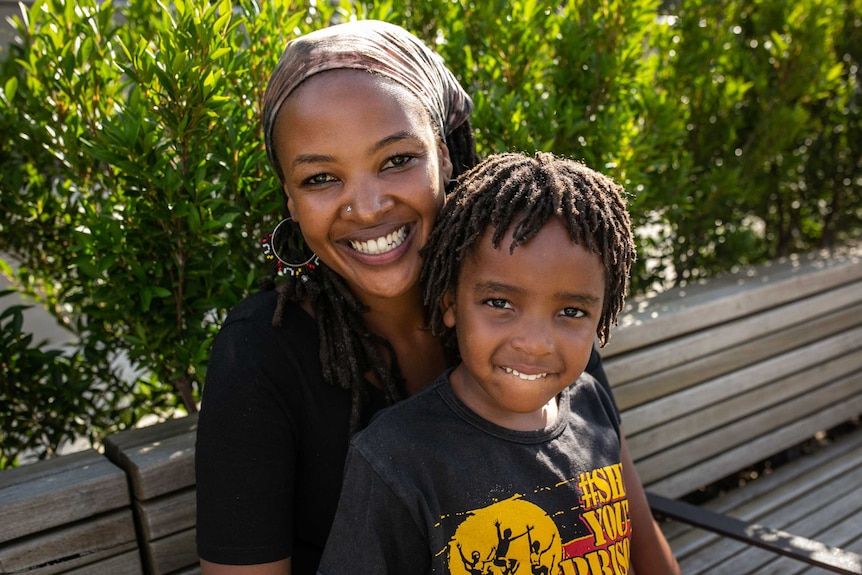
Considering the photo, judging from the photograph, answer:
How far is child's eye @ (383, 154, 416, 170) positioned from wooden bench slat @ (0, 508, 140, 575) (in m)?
1.08

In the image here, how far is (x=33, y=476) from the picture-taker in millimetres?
2146

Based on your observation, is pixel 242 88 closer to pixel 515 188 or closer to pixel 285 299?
pixel 285 299

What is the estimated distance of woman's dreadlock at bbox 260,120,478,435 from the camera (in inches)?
81.2

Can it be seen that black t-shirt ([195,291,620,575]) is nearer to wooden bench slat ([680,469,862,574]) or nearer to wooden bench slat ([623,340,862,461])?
wooden bench slat ([623,340,862,461])

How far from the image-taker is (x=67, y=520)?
206cm

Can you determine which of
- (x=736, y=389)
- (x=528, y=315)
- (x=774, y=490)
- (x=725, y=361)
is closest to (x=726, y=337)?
(x=725, y=361)

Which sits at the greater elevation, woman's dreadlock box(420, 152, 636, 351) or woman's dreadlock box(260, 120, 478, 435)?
woman's dreadlock box(420, 152, 636, 351)

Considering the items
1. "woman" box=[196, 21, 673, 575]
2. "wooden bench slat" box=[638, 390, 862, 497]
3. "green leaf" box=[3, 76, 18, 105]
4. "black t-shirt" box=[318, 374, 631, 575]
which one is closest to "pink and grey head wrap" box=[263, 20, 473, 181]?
"woman" box=[196, 21, 673, 575]

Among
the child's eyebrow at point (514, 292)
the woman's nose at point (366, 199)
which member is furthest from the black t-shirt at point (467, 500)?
the woman's nose at point (366, 199)

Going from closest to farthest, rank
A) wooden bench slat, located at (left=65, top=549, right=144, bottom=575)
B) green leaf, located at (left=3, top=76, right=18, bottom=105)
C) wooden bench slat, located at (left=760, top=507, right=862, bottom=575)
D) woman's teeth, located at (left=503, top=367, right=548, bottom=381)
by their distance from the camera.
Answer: woman's teeth, located at (left=503, top=367, right=548, bottom=381) < wooden bench slat, located at (left=65, top=549, right=144, bottom=575) < green leaf, located at (left=3, top=76, right=18, bottom=105) < wooden bench slat, located at (left=760, top=507, right=862, bottom=575)

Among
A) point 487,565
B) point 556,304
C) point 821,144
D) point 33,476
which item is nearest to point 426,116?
point 556,304

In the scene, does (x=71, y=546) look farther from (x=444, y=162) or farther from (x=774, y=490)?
(x=774, y=490)

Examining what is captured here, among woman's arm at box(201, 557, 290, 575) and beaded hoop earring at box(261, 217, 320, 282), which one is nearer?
woman's arm at box(201, 557, 290, 575)

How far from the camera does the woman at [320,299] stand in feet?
6.22
